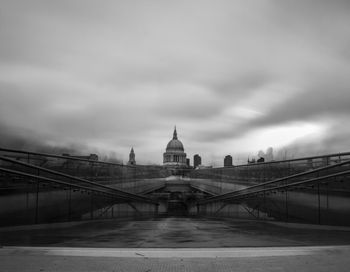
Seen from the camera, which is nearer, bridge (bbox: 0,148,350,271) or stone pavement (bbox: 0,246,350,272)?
stone pavement (bbox: 0,246,350,272)

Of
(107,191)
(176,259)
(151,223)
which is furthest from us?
(107,191)

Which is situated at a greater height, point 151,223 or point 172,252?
point 172,252

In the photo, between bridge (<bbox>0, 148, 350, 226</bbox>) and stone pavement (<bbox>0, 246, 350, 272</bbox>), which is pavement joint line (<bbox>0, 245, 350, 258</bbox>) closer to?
stone pavement (<bbox>0, 246, 350, 272</bbox>)

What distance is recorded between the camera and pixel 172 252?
232 inches

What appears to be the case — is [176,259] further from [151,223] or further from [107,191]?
[107,191]

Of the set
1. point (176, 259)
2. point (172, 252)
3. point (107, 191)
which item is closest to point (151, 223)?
point (107, 191)

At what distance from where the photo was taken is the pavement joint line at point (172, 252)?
567cm

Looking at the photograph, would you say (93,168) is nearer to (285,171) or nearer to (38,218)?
(38,218)

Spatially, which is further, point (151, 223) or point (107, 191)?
point (107, 191)

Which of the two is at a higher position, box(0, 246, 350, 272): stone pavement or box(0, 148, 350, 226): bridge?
box(0, 148, 350, 226): bridge

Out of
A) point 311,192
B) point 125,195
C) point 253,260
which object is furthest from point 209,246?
point 125,195

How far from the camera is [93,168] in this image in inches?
731

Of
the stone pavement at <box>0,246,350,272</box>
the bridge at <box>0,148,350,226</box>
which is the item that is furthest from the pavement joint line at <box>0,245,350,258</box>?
the bridge at <box>0,148,350,226</box>

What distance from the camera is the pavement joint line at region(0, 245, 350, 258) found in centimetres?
567
